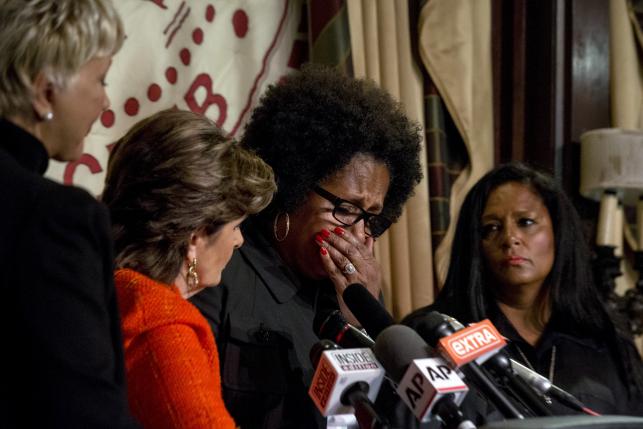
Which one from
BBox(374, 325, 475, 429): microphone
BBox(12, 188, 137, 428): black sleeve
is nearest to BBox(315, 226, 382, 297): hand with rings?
BBox(374, 325, 475, 429): microphone

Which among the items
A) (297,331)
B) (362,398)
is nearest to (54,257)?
(362,398)

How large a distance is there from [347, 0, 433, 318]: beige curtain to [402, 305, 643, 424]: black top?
372 mm

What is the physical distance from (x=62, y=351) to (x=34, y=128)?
9.6 inches

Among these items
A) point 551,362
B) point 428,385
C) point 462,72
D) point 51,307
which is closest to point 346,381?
point 428,385

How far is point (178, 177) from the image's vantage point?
3.99 ft

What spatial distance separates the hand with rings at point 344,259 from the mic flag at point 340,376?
21.1 inches

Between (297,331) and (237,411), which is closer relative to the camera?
(237,411)

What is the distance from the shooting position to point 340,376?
37.9 inches

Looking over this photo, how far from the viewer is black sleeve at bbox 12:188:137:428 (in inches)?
31.2

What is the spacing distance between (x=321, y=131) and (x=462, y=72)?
1190mm

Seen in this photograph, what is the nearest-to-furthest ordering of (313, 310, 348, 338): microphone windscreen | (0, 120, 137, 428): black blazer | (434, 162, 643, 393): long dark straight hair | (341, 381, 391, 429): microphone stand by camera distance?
(0, 120, 137, 428): black blazer, (341, 381, 391, 429): microphone stand, (313, 310, 348, 338): microphone windscreen, (434, 162, 643, 393): long dark straight hair

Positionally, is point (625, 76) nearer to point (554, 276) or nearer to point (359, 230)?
point (554, 276)

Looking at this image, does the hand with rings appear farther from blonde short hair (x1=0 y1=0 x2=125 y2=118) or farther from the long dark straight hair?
blonde short hair (x1=0 y1=0 x2=125 y2=118)

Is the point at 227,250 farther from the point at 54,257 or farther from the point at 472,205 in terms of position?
the point at 472,205
